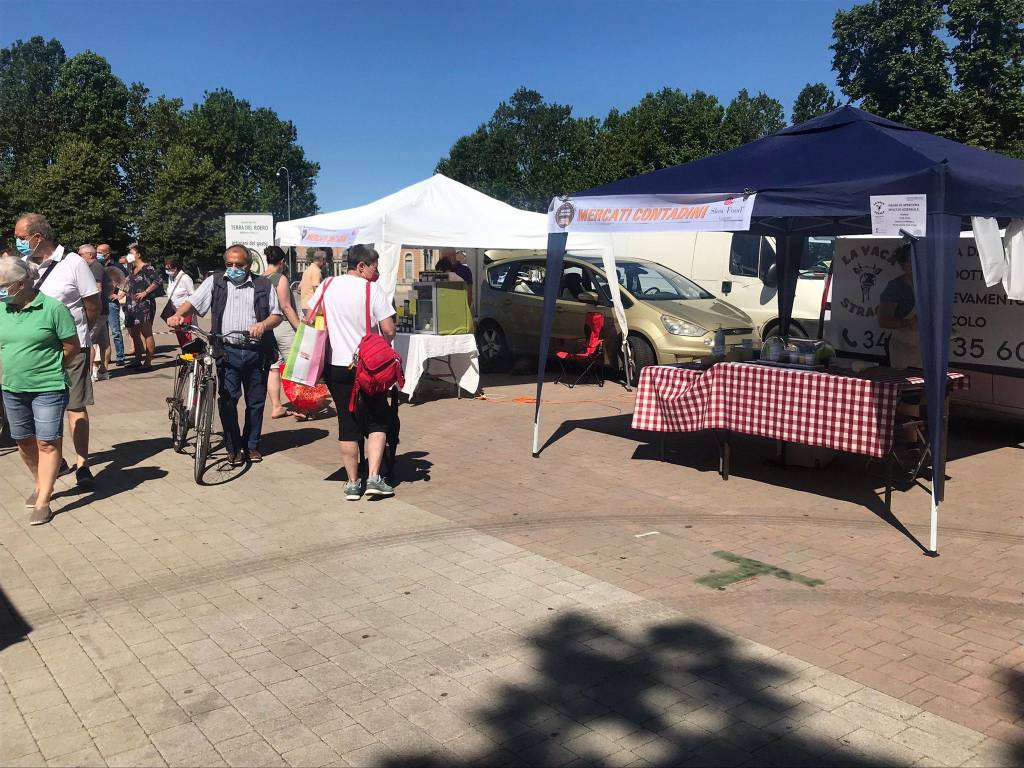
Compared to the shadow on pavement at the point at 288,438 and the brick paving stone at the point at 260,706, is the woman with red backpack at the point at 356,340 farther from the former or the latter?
the brick paving stone at the point at 260,706

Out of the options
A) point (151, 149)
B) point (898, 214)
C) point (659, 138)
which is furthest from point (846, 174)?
point (151, 149)

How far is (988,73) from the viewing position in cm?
4056

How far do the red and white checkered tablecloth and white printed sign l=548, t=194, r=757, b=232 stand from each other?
1194 mm

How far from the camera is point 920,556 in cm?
598

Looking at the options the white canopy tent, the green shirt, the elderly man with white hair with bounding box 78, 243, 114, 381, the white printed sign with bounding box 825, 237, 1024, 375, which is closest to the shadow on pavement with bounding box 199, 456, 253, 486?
the green shirt

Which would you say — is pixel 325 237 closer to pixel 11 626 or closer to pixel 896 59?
pixel 11 626

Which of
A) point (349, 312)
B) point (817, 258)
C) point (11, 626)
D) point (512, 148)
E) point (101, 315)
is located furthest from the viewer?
point (512, 148)

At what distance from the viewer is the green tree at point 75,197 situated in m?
59.5

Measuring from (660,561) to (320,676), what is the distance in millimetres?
2343

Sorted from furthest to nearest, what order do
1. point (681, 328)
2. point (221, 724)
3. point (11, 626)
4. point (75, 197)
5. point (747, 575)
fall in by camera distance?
point (75, 197) < point (681, 328) < point (747, 575) < point (11, 626) < point (221, 724)

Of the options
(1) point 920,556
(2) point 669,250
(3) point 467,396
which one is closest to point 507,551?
(1) point 920,556

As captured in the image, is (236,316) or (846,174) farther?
(236,316)

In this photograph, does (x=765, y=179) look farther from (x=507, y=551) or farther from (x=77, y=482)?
(x=77, y=482)

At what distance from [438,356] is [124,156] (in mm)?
73154
